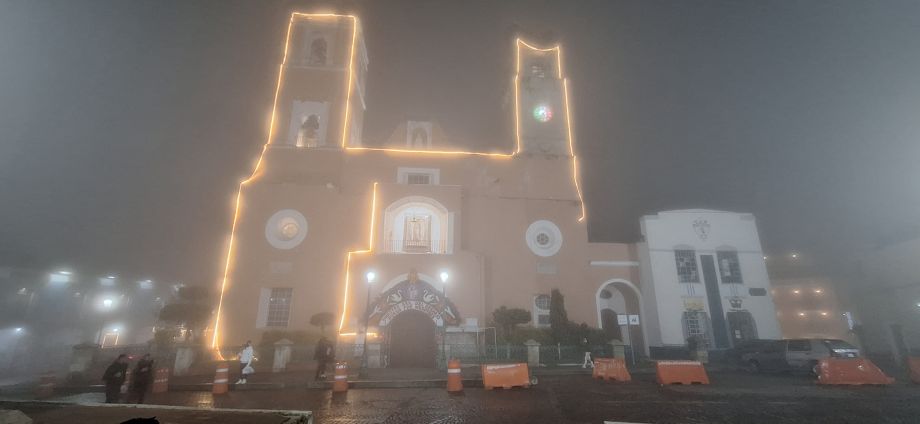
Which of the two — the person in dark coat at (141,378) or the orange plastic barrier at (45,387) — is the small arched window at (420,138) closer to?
the person in dark coat at (141,378)

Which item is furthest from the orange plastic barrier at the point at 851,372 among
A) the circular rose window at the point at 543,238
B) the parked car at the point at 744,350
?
the circular rose window at the point at 543,238

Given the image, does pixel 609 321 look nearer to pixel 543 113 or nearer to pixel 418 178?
pixel 543 113

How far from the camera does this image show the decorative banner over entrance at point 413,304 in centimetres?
1938

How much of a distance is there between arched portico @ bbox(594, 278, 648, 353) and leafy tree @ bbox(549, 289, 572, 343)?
4.28 metres

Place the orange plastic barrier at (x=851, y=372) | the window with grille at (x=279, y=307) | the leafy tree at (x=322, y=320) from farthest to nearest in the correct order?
the window with grille at (x=279, y=307) → the leafy tree at (x=322, y=320) → the orange plastic barrier at (x=851, y=372)

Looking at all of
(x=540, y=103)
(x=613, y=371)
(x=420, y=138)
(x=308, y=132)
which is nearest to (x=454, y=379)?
(x=613, y=371)

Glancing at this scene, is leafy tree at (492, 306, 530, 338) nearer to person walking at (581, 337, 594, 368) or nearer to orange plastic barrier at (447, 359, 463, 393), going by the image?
person walking at (581, 337, 594, 368)

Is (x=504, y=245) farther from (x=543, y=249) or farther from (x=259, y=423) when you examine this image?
(x=259, y=423)

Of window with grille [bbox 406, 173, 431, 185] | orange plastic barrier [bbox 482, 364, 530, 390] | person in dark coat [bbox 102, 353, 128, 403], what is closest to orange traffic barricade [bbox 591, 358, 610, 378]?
orange plastic barrier [bbox 482, 364, 530, 390]

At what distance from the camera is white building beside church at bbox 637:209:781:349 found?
80.1ft

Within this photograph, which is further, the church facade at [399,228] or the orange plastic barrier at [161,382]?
the church facade at [399,228]

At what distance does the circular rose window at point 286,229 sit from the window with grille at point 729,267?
86.7ft

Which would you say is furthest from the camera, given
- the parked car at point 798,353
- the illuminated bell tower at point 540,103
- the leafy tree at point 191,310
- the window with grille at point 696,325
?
the illuminated bell tower at point 540,103

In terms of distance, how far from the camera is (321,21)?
96.0ft
